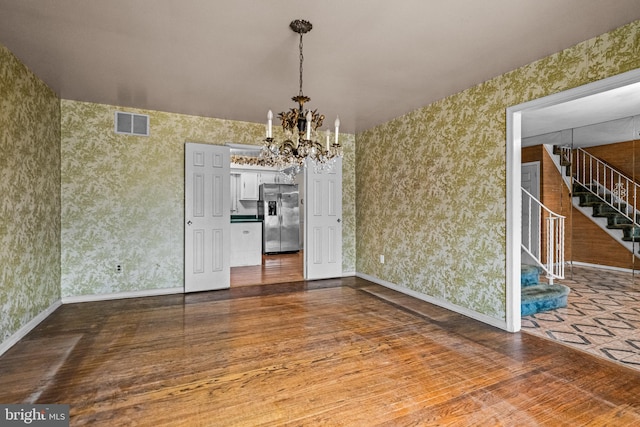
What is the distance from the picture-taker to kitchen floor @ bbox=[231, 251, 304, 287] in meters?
5.24

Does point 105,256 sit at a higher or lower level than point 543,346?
higher

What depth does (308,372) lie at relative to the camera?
89.8 inches

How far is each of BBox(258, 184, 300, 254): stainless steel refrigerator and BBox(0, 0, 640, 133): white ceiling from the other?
479cm

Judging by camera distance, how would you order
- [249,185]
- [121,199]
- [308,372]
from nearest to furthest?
[308,372] → [121,199] → [249,185]

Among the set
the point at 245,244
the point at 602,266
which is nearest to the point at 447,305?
the point at 602,266

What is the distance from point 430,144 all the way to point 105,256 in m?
4.27

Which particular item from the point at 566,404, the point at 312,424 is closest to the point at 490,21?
the point at 566,404

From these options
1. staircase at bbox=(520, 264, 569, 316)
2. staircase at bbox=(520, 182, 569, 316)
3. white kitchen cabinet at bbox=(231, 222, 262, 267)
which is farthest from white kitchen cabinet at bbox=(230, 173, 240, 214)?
staircase at bbox=(520, 264, 569, 316)

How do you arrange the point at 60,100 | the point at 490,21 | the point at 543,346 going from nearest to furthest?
1. the point at 490,21
2. the point at 543,346
3. the point at 60,100

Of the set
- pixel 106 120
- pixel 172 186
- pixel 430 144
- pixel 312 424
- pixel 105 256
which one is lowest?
pixel 312 424

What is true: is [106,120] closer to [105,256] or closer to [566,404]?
[105,256]

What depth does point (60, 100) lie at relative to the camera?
3.86 m

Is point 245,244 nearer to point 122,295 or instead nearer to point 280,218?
point 280,218

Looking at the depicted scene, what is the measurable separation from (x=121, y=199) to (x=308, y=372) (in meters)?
3.35
